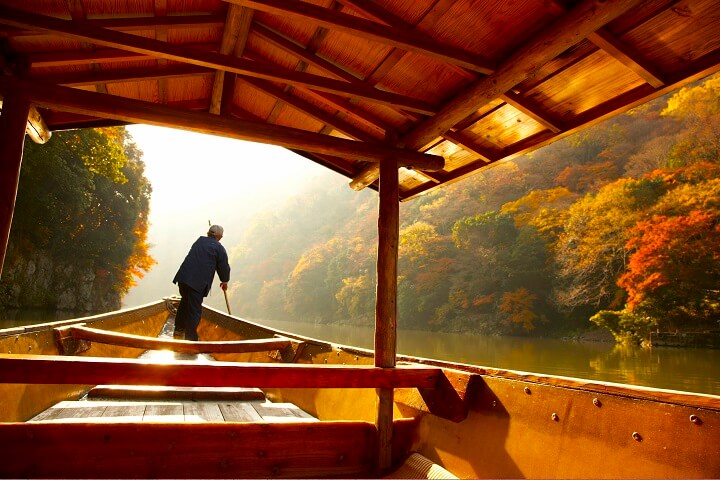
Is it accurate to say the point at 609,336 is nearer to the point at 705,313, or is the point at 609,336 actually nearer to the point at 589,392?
the point at 705,313

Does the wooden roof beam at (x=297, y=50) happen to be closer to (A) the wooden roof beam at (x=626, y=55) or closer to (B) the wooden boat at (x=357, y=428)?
(A) the wooden roof beam at (x=626, y=55)

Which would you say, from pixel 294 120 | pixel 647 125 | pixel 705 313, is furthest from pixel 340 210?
pixel 294 120

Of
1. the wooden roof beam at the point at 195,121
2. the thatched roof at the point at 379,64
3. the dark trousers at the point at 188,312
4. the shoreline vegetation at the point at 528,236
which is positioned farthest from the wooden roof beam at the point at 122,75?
the shoreline vegetation at the point at 528,236

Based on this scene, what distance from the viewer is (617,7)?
1.70 metres

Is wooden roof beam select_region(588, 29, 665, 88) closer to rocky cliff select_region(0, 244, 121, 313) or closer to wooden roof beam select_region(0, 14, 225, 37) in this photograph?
wooden roof beam select_region(0, 14, 225, 37)

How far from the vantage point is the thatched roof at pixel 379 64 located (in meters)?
2.04

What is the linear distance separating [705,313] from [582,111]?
1661 cm

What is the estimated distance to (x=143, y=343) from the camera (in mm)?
3566

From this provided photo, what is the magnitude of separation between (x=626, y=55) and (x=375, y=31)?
1217 mm

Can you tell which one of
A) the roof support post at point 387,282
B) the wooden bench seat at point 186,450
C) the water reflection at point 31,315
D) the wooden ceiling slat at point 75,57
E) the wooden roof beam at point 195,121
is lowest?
the water reflection at point 31,315

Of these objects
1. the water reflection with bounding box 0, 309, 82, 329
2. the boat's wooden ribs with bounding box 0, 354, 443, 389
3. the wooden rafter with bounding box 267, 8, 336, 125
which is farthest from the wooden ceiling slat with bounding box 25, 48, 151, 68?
the water reflection with bounding box 0, 309, 82, 329

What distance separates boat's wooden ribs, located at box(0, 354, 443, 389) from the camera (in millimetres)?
2016

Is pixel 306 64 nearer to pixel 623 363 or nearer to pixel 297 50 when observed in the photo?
pixel 297 50

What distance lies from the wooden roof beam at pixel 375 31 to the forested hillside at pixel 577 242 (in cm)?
602
